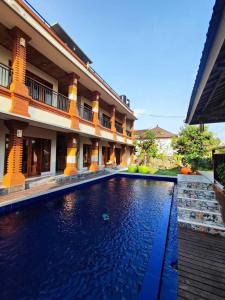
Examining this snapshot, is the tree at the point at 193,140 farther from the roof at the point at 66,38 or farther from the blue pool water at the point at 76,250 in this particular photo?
the blue pool water at the point at 76,250

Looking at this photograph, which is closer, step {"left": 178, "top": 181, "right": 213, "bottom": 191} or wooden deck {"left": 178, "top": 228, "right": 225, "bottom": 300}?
wooden deck {"left": 178, "top": 228, "right": 225, "bottom": 300}

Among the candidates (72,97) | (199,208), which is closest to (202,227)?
(199,208)

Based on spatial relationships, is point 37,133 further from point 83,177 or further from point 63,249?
point 63,249

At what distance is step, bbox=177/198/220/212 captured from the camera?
510 centimetres

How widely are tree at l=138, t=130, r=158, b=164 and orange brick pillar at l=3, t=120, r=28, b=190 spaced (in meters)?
18.6

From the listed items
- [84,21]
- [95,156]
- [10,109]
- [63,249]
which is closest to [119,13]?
[84,21]

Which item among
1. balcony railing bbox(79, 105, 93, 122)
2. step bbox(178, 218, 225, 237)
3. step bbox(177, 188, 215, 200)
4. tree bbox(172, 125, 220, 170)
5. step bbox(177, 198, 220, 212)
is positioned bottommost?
step bbox(178, 218, 225, 237)

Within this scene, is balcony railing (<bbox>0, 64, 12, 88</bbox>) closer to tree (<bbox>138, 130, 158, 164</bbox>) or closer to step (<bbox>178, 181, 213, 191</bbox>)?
step (<bbox>178, 181, 213, 191</bbox>)

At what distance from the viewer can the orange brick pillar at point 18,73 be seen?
7.41 meters

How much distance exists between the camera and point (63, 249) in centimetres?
380

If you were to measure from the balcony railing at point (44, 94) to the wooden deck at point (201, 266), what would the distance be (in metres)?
10.0

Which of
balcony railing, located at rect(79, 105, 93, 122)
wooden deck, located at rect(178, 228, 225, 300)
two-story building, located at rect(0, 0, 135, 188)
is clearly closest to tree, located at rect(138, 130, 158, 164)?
two-story building, located at rect(0, 0, 135, 188)

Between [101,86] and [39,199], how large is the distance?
10.5m

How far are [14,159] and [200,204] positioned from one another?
25.5 ft
